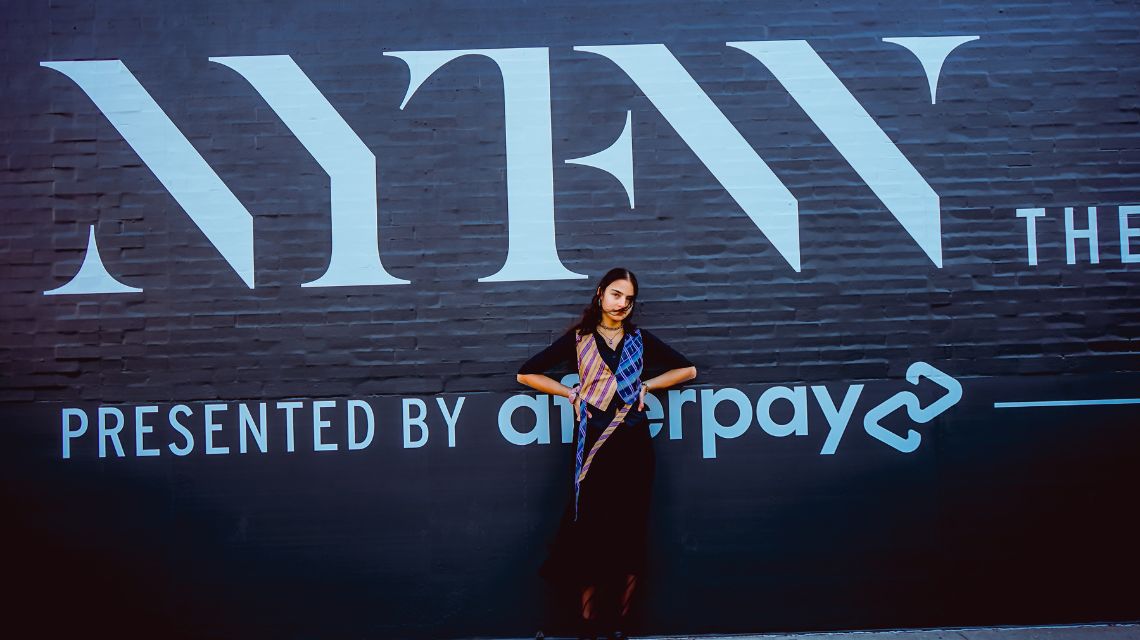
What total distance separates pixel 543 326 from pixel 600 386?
62cm

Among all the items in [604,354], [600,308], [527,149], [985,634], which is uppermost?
[527,149]

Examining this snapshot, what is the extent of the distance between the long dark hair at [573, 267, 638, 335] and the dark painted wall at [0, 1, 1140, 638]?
306 millimetres

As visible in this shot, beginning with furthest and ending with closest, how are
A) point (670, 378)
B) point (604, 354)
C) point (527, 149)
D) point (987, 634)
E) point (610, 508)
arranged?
point (527, 149) < point (987, 634) < point (670, 378) < point (604, 354) < point (610, 508)

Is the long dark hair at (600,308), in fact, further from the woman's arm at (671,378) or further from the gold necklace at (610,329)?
the woman's arm at (671,378)

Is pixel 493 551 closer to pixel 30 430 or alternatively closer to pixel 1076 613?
pixel 30 430

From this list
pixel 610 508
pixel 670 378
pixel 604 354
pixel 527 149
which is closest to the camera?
pixel 610 508

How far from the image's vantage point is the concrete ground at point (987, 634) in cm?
474

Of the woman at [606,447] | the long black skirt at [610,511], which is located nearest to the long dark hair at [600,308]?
the woman at [606,447]

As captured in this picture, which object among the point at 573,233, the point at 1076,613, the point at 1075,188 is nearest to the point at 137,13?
the point at 573,233

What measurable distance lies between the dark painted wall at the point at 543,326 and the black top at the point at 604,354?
0.79ft

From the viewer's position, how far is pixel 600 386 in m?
4.47

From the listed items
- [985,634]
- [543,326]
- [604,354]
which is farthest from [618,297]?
[985,634]

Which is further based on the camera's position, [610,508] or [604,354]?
[604,354]

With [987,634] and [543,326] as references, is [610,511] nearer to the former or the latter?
[543,326]
